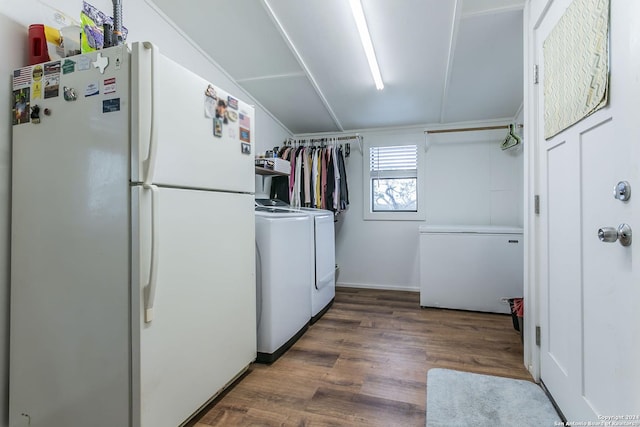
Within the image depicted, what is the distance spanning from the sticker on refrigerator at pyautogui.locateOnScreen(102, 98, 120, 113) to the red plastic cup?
1.59 feet

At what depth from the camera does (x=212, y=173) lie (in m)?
1.48

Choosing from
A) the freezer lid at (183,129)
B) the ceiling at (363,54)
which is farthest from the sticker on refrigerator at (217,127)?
the ceiling at (363,54)

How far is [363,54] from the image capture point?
2258 millimetres

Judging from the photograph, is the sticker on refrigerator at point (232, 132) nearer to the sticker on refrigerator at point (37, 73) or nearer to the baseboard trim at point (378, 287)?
the sticker on refrigerator at point (37, 73)

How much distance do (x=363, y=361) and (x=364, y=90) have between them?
7.65ft

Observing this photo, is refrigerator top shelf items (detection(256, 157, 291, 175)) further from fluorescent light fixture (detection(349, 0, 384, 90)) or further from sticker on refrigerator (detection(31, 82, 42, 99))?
sticker on refrigerator (detection(31, 82, 42, 99))

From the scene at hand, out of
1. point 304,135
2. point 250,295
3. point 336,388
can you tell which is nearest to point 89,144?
point 250,295

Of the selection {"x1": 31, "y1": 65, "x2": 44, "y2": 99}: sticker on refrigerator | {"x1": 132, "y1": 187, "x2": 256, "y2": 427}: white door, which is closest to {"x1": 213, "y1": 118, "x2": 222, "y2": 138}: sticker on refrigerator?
{"x1": 132, "y1": 187, "x2": 256, "y2": 427}: white door

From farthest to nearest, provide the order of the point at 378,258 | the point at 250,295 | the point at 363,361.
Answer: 1. the point at 378,258
2. the point at 363,361
3. the point at 250,295

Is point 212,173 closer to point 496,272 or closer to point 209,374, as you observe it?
point 209,374

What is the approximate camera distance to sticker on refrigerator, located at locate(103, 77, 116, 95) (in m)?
1.13

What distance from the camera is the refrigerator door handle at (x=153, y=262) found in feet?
3.68

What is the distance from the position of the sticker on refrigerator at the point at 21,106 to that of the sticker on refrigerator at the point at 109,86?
41cm

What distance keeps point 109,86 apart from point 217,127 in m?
0.48
